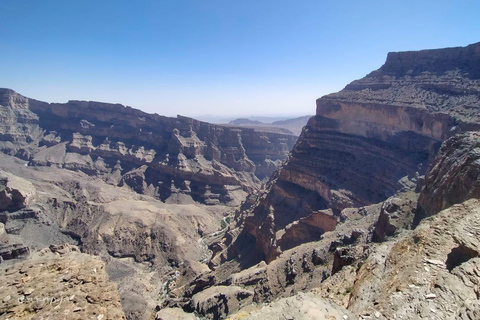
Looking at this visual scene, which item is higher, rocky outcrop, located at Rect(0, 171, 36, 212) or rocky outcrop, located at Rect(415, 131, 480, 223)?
rocky outcrop, located at Rect(415, 131, 480, 223)

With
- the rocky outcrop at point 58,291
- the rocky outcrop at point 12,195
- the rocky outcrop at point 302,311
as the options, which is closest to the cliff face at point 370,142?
the rocky outcrop at point 302,311

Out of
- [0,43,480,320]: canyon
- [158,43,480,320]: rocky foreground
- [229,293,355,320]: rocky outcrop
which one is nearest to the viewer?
[229,293,355,320]: rocky outcrop

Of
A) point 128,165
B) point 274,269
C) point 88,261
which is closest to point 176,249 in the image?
point 274,269

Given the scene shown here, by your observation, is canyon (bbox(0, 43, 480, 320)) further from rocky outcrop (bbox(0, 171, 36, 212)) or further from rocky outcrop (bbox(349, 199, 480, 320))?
rocky outcrop (bbox(0, 171, 36, 212))

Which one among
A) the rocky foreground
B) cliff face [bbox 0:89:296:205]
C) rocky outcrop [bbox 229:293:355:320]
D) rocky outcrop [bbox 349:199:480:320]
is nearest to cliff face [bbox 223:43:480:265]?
the rocky foreground

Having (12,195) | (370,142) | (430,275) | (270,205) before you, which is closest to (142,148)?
(12,195)

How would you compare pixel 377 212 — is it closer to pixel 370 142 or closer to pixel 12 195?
pixel 370 142

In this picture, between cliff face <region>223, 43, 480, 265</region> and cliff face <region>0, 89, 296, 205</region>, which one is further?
cliff face <region>0, 89, 296, 205</region>
